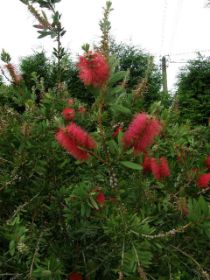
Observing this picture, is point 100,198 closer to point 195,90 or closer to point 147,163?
point 147,163

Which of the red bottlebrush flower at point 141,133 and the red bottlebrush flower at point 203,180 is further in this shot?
the red bottlebrush flower at point 203,180

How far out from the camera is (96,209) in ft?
5.83

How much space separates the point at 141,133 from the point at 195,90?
7.73m

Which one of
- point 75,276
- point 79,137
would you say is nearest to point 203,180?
point 75,276

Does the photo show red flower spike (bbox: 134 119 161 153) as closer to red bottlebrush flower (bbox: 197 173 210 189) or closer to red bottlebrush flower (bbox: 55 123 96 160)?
red bottlebrush flower (bbox: 55 123 96 160)

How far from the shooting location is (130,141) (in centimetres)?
143

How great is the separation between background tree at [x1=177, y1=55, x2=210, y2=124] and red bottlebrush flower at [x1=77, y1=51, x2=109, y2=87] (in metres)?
6.65

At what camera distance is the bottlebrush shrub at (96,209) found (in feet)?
5.17

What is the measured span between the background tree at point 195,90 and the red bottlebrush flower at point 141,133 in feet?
21.6

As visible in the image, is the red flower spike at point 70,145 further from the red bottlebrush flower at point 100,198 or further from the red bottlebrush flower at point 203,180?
the red bottlebrush flower at point 203,180

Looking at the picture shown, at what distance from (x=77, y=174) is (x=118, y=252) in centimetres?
49

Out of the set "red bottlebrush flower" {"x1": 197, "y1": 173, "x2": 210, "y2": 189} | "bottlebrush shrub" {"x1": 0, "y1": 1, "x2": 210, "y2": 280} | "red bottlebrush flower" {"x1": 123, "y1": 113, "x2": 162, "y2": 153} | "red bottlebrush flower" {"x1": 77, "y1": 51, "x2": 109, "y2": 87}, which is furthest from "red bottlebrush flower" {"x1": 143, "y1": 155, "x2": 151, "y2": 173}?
"red bottlebrush flower" {"x1": 77, "y1": 51, "x2": 109, "y2": 87}

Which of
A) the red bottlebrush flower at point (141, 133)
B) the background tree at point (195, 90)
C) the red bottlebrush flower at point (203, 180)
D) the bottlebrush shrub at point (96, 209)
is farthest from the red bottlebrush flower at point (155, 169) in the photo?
the background tree at point (195, 90)

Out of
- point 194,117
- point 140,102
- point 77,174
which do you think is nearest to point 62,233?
point 77,174
